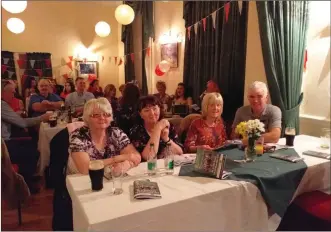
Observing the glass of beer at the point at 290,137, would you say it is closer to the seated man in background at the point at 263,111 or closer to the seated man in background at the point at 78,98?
the seated man in background at the point at 263,111

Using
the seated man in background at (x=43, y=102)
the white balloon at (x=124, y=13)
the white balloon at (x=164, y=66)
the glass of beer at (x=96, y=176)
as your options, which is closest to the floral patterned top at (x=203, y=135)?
the glass of beer at (x=96, y=176)

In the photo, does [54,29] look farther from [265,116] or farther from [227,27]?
[265,116]

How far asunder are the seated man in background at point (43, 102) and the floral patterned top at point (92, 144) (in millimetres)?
2087

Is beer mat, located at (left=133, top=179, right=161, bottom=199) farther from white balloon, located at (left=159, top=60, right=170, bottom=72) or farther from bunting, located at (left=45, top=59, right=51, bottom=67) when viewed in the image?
bunting, located at (left=45, top=59, right=51, bottom=67)

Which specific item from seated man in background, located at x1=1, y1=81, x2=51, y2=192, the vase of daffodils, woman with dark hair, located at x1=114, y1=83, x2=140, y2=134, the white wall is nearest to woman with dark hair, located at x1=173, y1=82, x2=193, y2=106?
woman with dark hair, located at x1=114, y1=83, x2=140, y2=134

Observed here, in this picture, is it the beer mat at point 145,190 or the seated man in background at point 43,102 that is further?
the seated man in background at point 43,102

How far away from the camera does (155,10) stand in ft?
17.4

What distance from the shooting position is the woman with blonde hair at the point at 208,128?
218 cm

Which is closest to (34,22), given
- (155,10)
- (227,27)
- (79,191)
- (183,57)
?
(155,10)

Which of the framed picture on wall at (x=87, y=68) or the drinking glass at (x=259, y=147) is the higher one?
the framed picture on wall at (x=87, y=68)

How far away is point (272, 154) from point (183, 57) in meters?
3.22

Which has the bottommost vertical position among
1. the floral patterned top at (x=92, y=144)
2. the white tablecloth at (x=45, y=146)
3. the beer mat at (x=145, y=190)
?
the white tablecloth at (x=45, y=146)

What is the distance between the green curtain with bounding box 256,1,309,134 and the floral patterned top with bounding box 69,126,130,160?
1.71 meters

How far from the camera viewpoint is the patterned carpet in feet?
7.40
